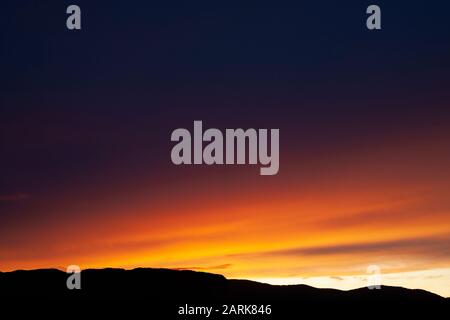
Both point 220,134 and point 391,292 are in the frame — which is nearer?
point 220,134

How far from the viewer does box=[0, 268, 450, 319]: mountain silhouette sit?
82.9m

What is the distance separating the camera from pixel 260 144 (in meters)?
34.0

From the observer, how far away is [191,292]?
91.8 metres

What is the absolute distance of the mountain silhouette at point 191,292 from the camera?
82.9m

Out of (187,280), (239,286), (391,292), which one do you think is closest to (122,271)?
(187,280)
